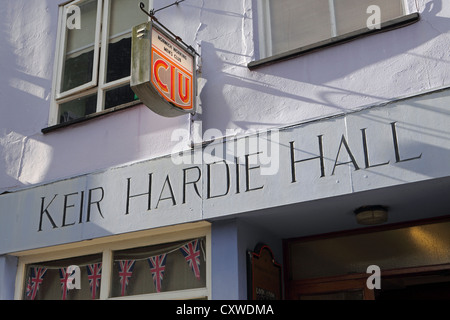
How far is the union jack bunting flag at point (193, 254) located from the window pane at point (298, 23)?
2.12 m

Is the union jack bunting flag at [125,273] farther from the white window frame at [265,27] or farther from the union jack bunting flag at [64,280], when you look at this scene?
the white window frame at [265,27]

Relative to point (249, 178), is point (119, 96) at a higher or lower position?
higher

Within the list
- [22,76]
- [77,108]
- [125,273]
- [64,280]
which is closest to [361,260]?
[125,273]

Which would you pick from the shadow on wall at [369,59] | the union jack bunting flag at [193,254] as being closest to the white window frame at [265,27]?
the shadow on wall at [369,59]

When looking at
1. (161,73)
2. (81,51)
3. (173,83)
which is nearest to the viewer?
(161,73)

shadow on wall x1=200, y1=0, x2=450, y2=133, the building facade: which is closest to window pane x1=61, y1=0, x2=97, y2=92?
the building facade

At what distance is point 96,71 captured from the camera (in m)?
7.43

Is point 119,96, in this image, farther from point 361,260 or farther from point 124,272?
point 361,260

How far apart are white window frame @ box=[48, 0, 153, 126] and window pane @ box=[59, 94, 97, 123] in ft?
0.14

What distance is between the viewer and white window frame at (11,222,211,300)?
238 inches

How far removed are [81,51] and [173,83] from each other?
2.29 meters

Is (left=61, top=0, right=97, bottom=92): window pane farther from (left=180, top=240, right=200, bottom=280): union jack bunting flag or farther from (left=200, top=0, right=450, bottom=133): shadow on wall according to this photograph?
(left=180, top=240, right=200, bottom=280): union jack bunting flag

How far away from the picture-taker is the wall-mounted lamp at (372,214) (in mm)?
5648

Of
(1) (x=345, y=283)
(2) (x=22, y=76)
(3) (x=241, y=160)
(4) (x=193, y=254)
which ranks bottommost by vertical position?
(1) (x=345, y=283)
